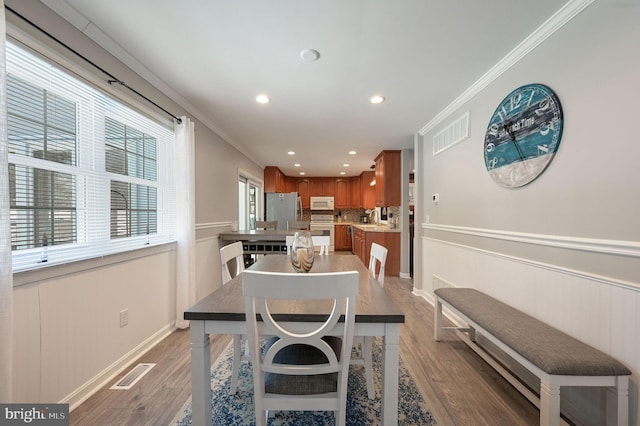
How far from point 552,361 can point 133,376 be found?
251cm

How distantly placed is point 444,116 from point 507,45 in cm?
120

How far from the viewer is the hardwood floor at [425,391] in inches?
58.1

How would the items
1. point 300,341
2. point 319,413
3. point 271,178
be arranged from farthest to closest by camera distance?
point 271,178
point 319,413
point 300,341

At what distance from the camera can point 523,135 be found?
178cm

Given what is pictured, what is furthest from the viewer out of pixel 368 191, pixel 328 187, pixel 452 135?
pixel 328 187

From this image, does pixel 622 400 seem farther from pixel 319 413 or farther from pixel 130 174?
pixel 130 174

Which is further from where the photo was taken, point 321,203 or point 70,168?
point 321,203

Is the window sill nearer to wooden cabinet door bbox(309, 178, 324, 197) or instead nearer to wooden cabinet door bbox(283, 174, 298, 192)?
wooden cabinet door bbox(283, 174, 298, 192)

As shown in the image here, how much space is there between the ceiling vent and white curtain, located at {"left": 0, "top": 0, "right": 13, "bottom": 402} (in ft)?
10.3

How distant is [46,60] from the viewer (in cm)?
141

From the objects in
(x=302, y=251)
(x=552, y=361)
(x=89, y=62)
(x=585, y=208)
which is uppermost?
(x=89, y=62)

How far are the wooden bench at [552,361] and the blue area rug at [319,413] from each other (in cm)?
59

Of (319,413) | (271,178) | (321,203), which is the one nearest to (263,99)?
(319,413)

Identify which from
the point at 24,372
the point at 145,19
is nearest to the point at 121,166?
the point at 145,19
